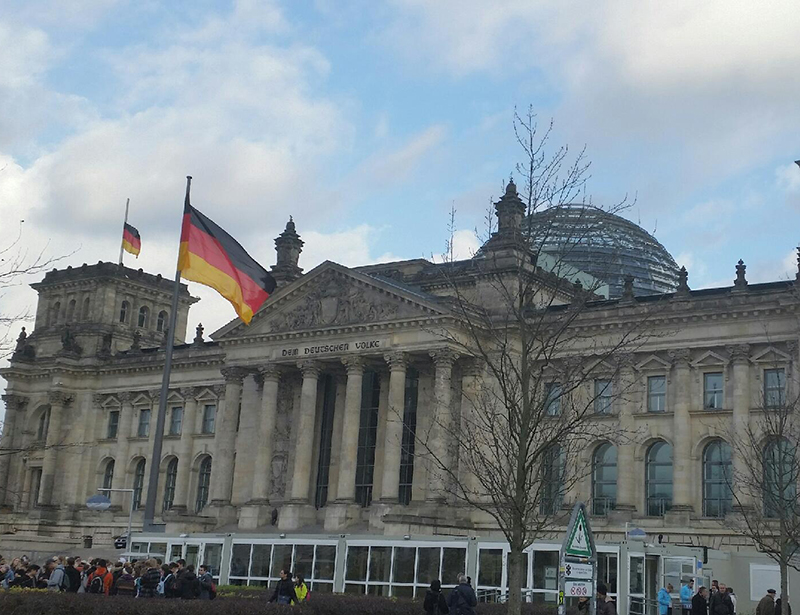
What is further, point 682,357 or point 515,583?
point 682,357

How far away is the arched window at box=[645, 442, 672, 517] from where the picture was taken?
56.7 meters

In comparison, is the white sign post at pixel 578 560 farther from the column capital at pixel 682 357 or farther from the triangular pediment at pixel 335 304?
the triangular pediment at pixel 335 304

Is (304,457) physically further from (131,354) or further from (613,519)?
(131,354)

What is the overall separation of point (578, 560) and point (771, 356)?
3648 cm

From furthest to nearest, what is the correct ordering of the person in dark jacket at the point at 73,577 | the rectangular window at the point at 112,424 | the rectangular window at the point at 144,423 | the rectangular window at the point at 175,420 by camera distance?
the rectangular window at the point at 112,424, the rectangular window at the point at 144,423, the rectangular window at the point at 175,420, the person in dark jacket at the point at 73,577

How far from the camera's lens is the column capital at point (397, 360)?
60656 mm

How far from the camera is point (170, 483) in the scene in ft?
262

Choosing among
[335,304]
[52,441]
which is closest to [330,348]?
[335,304]

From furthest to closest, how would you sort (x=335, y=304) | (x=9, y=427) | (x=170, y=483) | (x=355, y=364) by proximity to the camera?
(x=9, y=427) → (x=170, y=483) → (x=335, y=304) → (x=355, y=364)

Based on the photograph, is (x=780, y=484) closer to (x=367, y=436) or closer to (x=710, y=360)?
(x=710, y=360)

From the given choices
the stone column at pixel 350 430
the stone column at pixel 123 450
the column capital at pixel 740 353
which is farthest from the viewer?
the stone column at pixel 123 450

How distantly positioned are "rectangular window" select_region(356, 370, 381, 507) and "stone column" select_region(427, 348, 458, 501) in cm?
573

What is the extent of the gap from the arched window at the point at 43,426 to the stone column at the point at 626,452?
4564 centimetres

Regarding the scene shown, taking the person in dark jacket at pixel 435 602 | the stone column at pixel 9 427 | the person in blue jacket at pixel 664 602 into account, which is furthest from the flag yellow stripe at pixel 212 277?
the stone column at pixel 9 427
